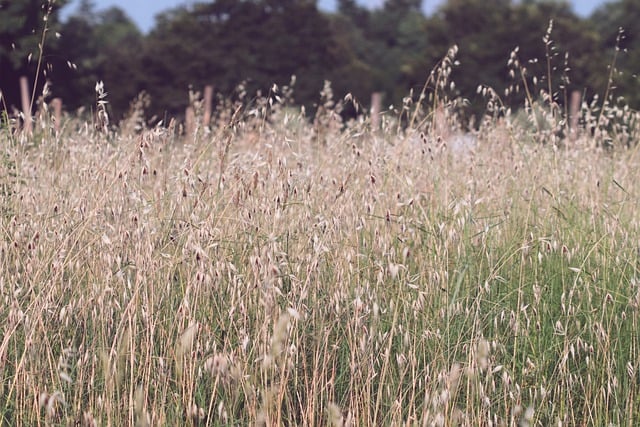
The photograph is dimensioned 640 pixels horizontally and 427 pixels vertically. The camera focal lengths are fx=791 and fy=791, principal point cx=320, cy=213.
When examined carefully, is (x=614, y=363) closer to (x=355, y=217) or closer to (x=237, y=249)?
(x=355, y=217)

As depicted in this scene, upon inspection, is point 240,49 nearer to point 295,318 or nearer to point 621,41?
point 621,41

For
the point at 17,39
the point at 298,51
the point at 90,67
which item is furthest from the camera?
the point at 298,51

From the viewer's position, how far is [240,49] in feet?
96.5

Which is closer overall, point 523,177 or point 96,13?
point 523,177

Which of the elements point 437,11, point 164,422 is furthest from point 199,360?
point 437,11

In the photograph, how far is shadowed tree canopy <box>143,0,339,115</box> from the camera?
1109 inches

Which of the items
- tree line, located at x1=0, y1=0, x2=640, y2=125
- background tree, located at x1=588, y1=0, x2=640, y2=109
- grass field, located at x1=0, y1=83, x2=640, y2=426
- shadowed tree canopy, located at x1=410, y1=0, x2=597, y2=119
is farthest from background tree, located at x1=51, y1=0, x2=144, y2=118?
grass field, located at x1=0, y1=83, x2=640, y2=426

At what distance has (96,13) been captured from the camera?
36.7 meters

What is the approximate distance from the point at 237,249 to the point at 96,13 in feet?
119

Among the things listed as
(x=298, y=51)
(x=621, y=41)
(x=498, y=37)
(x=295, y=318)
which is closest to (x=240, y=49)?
(x=298, y=51)

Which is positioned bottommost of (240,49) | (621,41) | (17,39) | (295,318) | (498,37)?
(295,318)

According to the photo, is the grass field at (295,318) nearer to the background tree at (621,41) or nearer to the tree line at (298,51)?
the background tree at (621,41)

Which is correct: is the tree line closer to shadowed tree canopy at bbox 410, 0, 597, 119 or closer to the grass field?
shadowed tree canopy at bbox 410, 0, 597, 119

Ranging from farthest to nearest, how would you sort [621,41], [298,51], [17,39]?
[298,51] < [621,41] < [17,39]
